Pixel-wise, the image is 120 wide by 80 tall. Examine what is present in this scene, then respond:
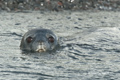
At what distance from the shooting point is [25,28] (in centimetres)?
1502

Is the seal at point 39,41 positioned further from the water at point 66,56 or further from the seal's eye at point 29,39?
the water at point 66,56

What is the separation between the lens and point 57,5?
2088cm

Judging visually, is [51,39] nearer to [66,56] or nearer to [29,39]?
[29,39]

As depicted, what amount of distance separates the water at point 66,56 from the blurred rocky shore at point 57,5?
11.5 ft

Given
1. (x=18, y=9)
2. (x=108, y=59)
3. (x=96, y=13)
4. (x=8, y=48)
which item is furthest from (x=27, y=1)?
(x=108, y=59)

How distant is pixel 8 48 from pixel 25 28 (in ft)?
13.5

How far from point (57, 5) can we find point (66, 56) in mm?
11171

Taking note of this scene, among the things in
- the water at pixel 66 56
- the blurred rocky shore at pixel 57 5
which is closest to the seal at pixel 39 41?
the water at pixel 66 56

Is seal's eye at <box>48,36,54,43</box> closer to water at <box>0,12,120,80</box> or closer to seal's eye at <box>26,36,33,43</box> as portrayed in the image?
water at <box>0,12,120,80</box>

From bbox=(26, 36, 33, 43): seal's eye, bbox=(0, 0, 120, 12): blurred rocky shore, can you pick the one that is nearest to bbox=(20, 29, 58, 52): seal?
bbox=(26, 36, 33, 43): seal's eye

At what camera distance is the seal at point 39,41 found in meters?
10.2

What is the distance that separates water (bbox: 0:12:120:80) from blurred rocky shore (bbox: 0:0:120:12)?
3503 mm

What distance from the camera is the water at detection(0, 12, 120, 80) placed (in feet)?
26.7

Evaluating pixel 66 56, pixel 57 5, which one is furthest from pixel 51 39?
pixel 57 5
